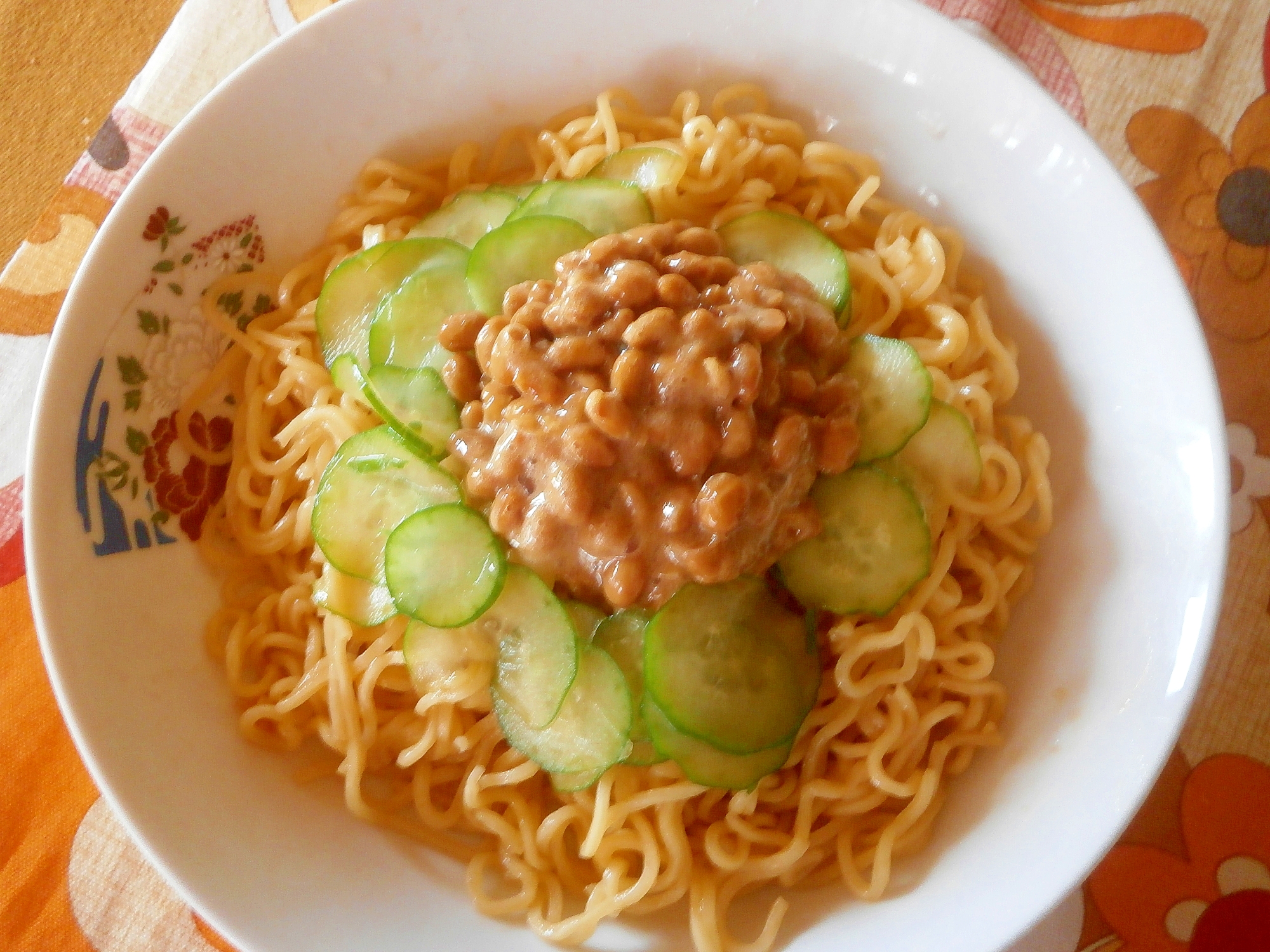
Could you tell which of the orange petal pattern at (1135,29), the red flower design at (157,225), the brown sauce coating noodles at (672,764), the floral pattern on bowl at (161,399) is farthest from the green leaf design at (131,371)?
the orange petal pattern at (1135,29)

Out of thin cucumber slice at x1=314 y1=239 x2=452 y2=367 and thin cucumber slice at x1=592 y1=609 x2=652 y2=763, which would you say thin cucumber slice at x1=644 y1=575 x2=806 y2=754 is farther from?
thin cucumber slice at x1=314 y1=239 x2=452 y2=367

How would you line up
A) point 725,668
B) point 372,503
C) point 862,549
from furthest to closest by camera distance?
point 372,503
point 862,549
point 725,668

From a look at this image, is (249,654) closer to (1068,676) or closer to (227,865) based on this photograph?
(227,865)

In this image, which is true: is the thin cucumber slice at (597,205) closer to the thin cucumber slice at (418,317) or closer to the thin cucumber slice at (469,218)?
the thin cucumber slice at (469,218)

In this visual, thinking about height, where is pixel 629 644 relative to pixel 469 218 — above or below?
below

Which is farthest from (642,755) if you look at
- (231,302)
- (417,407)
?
(231,302)

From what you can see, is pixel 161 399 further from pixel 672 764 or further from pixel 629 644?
pixel 672 764
